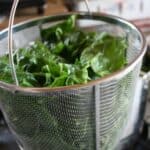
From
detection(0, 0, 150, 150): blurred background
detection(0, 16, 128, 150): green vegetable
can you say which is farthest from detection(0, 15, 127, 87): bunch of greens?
detection(0, 0, 150, 150): blurred background

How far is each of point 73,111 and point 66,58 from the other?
188 millimetres

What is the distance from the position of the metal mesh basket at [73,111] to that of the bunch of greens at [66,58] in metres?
0.04

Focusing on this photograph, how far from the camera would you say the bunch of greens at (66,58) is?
53cm

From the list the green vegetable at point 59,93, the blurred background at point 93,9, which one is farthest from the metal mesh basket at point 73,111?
the blurred background at point 93,9

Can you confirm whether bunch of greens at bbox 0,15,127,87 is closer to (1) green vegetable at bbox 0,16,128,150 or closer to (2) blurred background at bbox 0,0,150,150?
(1) green vegetable at bbox 0,16,128,150

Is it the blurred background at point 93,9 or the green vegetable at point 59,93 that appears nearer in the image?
the green vegetable at point 59,93

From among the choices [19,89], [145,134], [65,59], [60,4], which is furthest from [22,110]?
[60,4]

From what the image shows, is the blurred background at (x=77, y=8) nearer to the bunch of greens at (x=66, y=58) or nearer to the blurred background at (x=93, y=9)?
the blurred background at (x=93, y=9)

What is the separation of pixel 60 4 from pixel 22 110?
2.08ft

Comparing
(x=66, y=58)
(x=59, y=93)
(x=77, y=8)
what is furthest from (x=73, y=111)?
(x=77, y=8)

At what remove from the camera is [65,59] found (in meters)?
0.65

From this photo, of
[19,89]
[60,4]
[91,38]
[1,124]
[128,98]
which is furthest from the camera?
[60,4]

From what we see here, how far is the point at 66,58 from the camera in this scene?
2.13 ft

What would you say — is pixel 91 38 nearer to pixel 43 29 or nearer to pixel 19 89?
pixel 43 29
